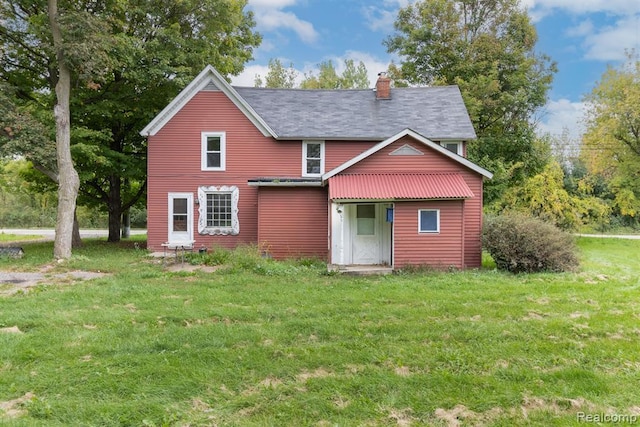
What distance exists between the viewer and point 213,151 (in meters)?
17.2

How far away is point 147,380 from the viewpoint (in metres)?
4.51

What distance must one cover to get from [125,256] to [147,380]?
484 inches

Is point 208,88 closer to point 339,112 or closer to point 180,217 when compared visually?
point 180,217

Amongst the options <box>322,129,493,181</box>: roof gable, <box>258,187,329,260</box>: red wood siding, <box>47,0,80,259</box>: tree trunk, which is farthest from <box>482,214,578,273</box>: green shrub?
<box>47,0,80,259</box>: tree trunk

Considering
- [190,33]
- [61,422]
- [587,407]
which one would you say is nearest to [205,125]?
[190,33]

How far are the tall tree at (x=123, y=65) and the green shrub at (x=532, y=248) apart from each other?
48.2 feet

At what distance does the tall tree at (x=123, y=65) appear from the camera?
678 inches

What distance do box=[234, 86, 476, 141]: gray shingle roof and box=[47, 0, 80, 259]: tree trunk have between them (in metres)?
6.90

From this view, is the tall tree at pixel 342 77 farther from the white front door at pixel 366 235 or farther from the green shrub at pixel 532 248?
the green shrub at pixel 532 248

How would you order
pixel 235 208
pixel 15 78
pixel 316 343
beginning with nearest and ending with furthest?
pixel 316 343 → pixel 235 208 → pixel 15 78

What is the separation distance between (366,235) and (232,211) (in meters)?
6.07

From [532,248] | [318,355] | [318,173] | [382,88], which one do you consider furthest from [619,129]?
[318,355]

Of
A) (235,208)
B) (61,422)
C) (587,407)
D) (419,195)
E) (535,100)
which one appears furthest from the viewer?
(535,100)

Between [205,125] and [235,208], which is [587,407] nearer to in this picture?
[235,208]
